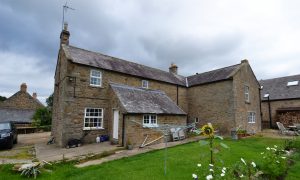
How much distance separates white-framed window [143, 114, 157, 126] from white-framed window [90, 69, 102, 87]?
5120 millimetres

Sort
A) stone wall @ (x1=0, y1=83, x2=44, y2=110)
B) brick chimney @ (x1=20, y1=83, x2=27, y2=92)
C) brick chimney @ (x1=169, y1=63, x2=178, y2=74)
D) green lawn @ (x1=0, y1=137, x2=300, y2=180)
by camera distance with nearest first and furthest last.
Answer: green lawn @ (x1=0, y1=137, x2=300, y2=180) < brick chimney @ (x1=169, y1=63, x2=178, y2=74) < stone wall @ (x1=0, y1=83, x2=44, y2=110) < brick chimney @ (x1=20, y1=83, x2=27, y2=92)

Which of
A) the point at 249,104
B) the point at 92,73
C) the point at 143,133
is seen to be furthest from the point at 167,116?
the point at 249,104

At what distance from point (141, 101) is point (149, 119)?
193 centimetres

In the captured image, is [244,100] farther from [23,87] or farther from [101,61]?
[23,87]

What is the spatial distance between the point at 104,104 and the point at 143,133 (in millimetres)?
4690

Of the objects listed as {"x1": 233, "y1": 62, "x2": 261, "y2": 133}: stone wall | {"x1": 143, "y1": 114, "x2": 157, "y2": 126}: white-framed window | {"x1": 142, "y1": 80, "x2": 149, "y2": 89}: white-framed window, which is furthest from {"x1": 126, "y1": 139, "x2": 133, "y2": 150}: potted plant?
{"x1": 233, "y1": 62, "x2": 261, "y2": 133}: stone wall

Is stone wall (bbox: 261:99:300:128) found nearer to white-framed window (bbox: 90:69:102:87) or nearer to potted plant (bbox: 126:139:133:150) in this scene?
potted plant (bbox: 126:139:133:150)

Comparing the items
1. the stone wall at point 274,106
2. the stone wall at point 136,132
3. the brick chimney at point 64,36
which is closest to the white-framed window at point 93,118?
the stone wall at point 136,132

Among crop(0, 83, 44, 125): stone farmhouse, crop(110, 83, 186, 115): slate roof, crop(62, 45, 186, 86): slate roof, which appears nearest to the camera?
crop(110, 83, 186, 115): slate roof

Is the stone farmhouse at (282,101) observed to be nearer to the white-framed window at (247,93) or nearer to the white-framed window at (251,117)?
the white-framed window at (251,117)

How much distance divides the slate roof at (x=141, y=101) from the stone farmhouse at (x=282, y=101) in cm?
1719

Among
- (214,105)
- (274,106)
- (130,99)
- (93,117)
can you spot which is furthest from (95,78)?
(274,106)

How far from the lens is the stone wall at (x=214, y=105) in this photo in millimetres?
19062

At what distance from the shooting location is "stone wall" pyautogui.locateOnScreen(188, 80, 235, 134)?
62.5ft
